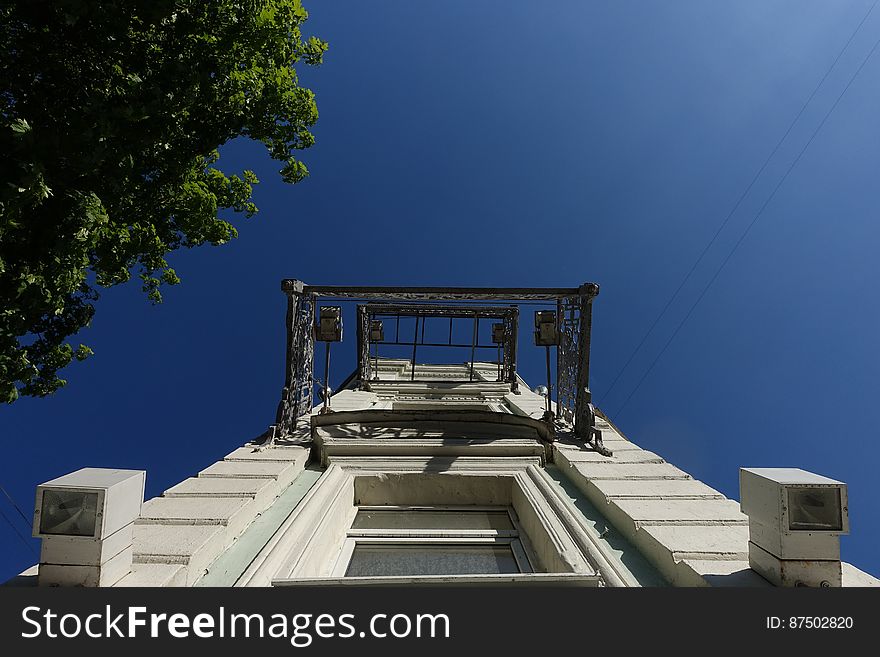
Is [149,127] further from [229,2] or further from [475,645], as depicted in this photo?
[475,645]

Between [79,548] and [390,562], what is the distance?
2401 mm

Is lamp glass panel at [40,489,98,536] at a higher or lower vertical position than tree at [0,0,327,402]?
lower

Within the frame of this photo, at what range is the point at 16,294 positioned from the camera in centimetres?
693

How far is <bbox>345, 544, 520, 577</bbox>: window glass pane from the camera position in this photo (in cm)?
387

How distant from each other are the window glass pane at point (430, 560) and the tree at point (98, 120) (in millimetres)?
6257

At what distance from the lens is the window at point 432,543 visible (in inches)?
154

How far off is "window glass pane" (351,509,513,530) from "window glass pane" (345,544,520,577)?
46cm

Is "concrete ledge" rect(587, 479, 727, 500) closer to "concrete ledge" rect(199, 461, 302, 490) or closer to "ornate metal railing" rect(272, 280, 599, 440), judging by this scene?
"ornate metal railing" rect(272, 280, 599, 440)

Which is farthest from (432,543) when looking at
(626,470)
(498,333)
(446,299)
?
(498,333)

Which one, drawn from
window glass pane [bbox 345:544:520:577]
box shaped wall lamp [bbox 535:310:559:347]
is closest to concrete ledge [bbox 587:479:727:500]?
window glass pane [bbox 345:544:520:577]

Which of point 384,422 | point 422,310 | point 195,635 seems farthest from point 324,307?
point 422,310

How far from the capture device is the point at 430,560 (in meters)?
4.02

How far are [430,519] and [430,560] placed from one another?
2.64 feet

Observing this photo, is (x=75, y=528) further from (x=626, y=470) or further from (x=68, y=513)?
(x=626, y=470)
